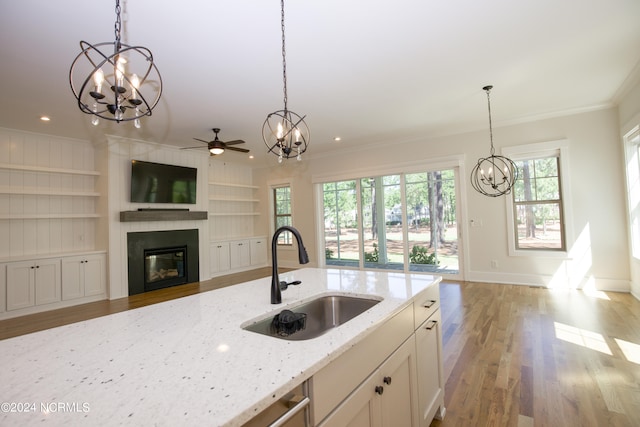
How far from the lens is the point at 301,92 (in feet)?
12.0

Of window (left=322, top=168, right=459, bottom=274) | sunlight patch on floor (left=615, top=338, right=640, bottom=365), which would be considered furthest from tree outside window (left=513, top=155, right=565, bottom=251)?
sunlight patch on floor (left=615, top=338, right=640, bottom=365)

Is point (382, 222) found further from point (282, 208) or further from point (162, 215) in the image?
point (162, 215)

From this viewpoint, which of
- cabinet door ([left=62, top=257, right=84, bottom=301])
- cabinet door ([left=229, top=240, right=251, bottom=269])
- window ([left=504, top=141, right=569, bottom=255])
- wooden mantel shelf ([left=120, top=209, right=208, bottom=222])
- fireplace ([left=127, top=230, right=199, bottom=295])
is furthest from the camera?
cabinet door ([left=229, top=240, right=251, bottom=269])

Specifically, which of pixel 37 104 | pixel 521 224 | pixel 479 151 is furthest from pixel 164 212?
pixel 521 224

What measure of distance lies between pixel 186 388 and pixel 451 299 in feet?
14.2

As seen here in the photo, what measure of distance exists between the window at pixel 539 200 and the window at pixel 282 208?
4894 mm

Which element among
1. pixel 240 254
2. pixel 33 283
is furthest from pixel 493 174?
pixel 33 283

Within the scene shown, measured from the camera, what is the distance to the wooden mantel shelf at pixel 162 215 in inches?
202

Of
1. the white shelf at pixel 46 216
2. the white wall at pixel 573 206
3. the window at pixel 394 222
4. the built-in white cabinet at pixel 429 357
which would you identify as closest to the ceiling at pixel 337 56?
the white wall at pixel 573 206

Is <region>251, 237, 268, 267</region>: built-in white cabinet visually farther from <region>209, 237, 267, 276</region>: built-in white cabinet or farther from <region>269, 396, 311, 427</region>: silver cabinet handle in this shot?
<region>269, 396, 311, 427</region>: silver cabinet handle

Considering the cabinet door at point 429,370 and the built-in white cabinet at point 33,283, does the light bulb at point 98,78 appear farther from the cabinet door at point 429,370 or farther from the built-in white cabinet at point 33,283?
the built-in white cabinet at point 33,283

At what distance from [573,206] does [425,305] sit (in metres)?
4.44

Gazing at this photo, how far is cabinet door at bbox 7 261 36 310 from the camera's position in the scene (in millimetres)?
4156

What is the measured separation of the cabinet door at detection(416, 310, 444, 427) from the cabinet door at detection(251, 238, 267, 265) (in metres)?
6.26
